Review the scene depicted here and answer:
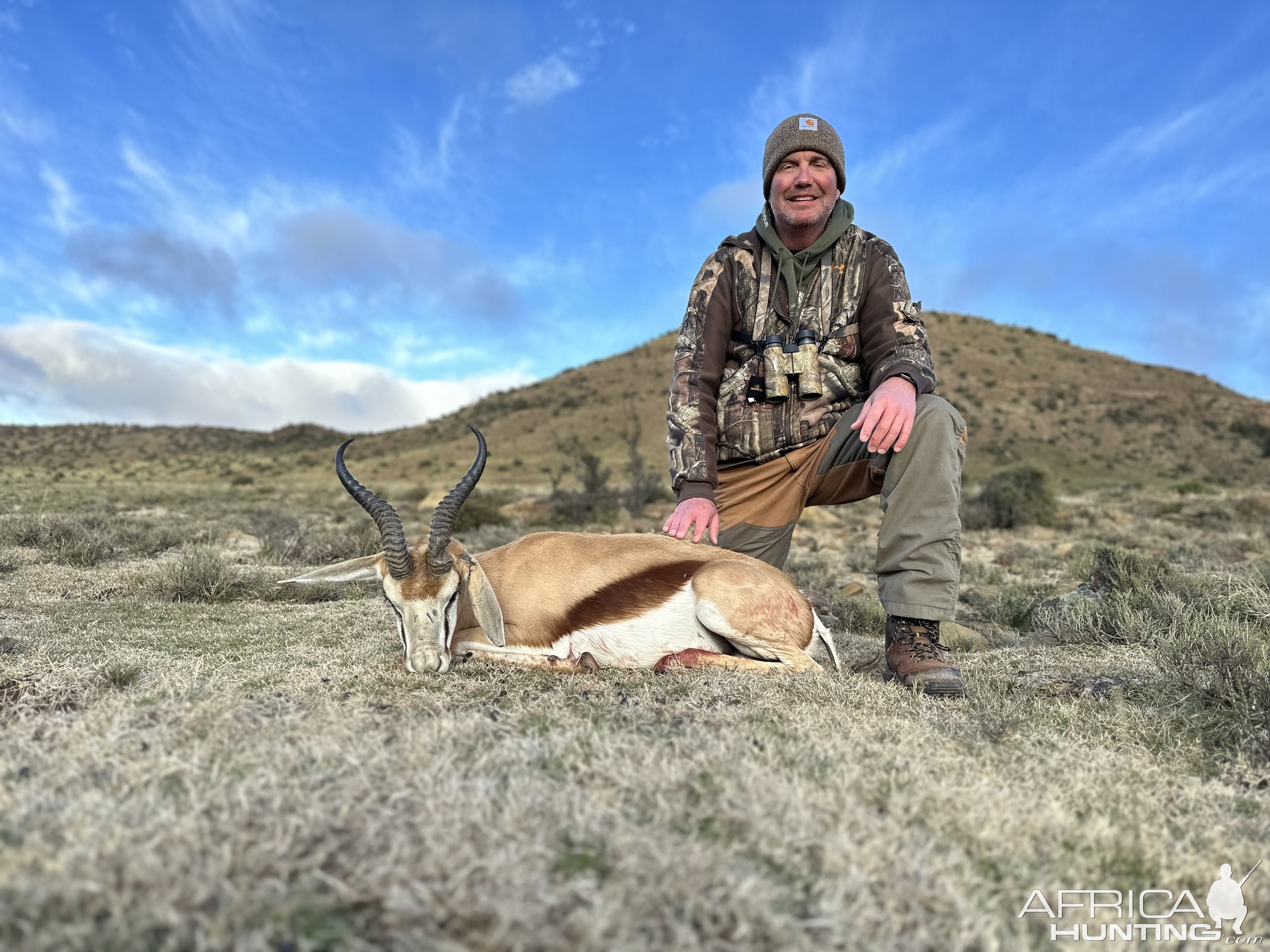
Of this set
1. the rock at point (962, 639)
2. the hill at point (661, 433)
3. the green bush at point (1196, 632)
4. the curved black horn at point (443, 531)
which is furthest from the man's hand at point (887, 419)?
the hill at point (661, 433)

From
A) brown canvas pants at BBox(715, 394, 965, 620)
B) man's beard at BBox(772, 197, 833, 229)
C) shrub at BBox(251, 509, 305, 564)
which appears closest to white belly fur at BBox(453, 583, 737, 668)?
brown canvas pants at BBox(715, 394, 965, 620)

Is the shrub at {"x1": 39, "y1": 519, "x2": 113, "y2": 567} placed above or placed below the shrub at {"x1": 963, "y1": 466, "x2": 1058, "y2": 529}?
below

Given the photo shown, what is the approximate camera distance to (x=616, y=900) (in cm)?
168

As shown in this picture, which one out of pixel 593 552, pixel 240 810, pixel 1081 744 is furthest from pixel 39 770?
pixel 1081 744

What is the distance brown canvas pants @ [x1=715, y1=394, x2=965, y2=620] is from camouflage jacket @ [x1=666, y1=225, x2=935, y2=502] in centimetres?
23

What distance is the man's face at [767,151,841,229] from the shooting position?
5426mm

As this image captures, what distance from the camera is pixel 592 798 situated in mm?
2156

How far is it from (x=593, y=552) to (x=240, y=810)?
306 centimetres

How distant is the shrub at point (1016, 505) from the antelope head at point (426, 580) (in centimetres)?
1378

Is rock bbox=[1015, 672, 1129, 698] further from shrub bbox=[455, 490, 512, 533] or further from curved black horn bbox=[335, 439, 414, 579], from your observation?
shrub bbox=[455, 490, 512, 533]

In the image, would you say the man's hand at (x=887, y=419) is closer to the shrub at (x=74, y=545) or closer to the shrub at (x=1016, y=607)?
the shrub at (x=1016, y=607)

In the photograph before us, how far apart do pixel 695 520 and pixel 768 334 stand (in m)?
1.56

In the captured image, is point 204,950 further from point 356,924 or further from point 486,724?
point 486,724

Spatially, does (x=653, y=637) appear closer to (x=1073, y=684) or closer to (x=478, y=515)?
(x=1073, y=684)
